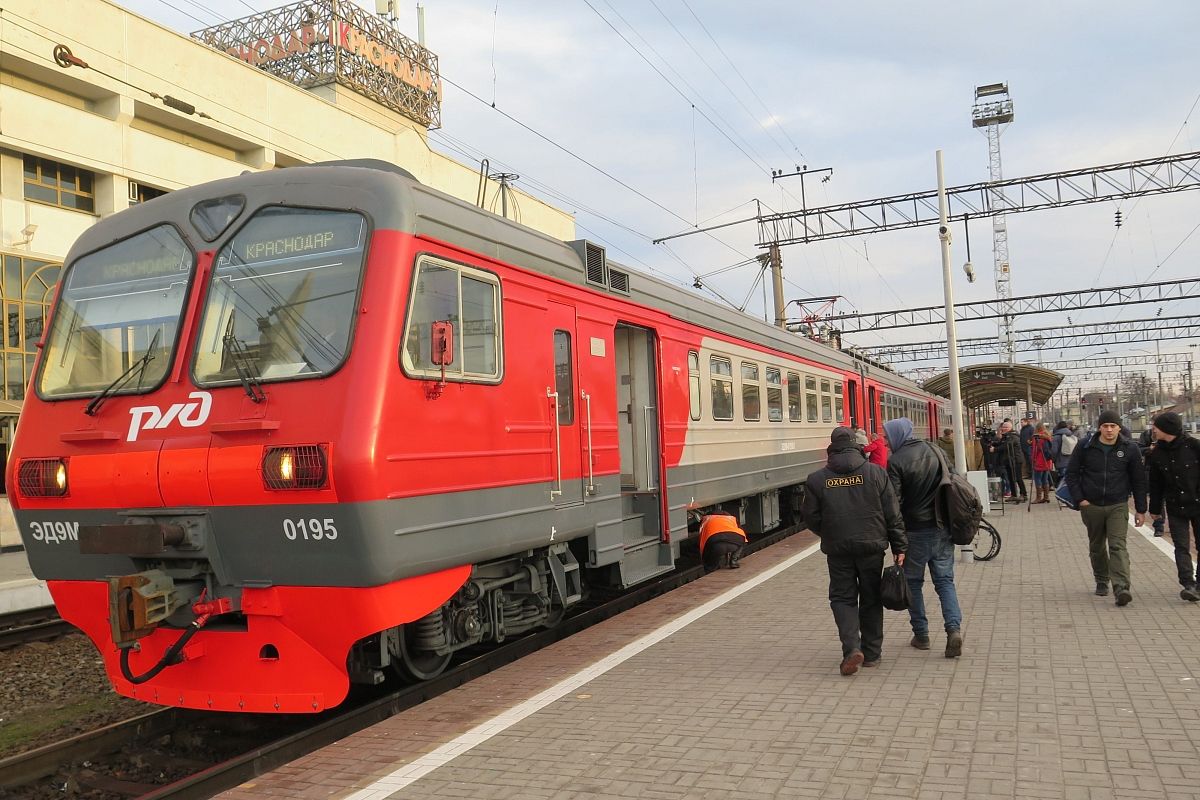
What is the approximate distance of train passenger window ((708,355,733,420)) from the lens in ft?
36.9

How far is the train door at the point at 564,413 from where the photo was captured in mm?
7277

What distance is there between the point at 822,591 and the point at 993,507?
879cm

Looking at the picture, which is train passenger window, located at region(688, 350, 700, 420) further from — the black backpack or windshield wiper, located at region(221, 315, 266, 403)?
windshield wiper, located at region(221, 315, 266, 403)

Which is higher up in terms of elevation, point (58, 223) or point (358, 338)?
point (58, 223)

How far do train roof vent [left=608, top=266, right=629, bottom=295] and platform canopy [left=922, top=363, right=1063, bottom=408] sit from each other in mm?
16960

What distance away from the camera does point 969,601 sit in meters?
8.66

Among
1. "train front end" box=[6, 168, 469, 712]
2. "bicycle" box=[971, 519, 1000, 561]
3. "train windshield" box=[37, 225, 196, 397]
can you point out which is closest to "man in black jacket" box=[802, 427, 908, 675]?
"train front end" box=[6, 168, 469, 712]

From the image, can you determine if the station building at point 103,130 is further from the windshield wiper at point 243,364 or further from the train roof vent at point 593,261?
the windshield wiper at point 243,364

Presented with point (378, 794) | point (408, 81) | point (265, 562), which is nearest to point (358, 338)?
point (265, 562)

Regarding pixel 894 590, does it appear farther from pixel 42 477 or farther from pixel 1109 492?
pixel 42 477

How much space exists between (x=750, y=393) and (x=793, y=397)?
2.51m

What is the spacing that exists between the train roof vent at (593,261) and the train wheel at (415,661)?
347cm

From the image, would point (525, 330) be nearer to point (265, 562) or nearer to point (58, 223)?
point (265, 562)

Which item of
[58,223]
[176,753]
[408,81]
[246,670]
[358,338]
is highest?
[408,81]
